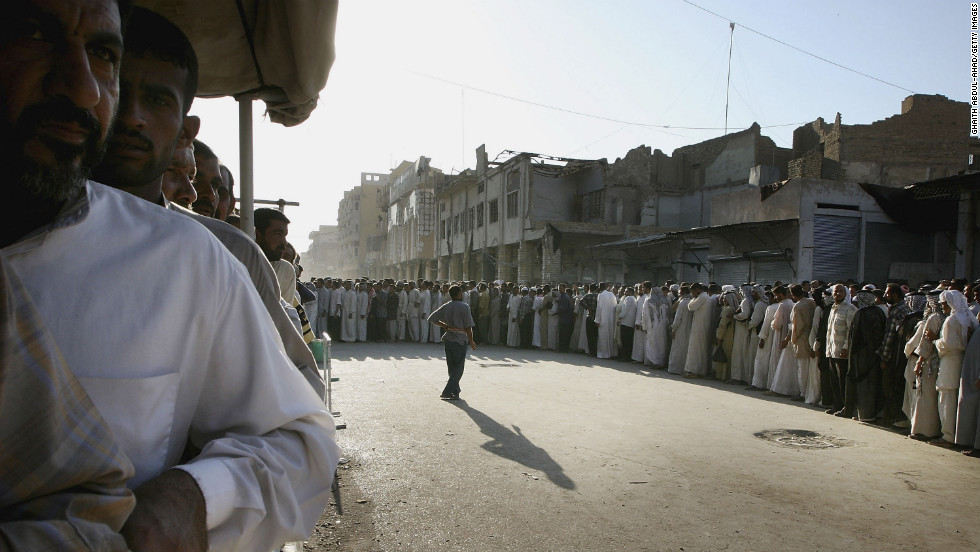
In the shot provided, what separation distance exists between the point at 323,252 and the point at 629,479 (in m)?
104

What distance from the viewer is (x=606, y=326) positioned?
15492mm

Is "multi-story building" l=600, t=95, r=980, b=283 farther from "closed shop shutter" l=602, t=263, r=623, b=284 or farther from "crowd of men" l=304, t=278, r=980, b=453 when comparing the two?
"closed shop shutter" l=602, t=263, r=623, b=284

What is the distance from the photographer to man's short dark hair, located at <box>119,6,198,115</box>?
52.7 inches

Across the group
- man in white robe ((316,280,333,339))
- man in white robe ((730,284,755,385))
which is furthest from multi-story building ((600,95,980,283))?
man in white robe ((316,280,333,339))

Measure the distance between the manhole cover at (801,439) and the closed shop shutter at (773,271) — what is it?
9.47m

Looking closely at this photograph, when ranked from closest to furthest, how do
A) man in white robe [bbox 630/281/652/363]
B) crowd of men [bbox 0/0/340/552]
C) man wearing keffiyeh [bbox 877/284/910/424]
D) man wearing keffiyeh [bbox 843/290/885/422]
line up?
1. crowd of men [bbox 0/0/340/552]
2. man wearing keffiyeh [bbox 877/284/910/424]
3. man wearing keffiyeh [bbox 843/290/885/422]
4. man in white robe [bbox 630/281/652/363]

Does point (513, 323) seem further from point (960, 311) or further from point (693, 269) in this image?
point (960, 311)

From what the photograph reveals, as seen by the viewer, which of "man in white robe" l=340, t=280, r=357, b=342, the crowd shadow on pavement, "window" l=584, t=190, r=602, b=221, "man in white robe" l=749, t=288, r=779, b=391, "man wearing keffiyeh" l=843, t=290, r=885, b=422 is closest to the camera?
the crowd shadow on pavement

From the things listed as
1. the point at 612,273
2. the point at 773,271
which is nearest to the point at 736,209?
the point at 773,271

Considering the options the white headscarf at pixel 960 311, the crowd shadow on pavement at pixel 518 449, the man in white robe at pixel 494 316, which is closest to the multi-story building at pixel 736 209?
the man in white robe at pixel 494 316

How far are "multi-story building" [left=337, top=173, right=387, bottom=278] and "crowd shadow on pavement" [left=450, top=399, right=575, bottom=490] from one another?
56.2 meters

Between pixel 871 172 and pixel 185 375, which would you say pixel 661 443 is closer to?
pixel 185 375

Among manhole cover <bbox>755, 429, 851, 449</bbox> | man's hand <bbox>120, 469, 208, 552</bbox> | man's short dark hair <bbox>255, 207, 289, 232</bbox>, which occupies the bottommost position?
manhole cover <bbox>755, 429, 851, 449</bbox>

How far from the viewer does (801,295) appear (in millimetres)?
9875
